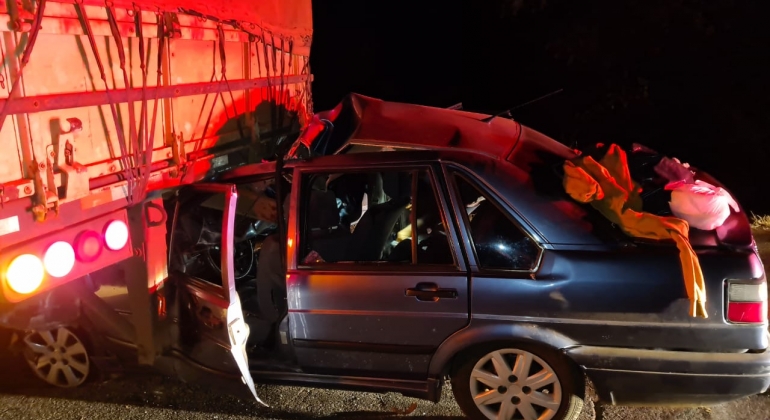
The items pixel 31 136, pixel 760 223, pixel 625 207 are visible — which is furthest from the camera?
pixel 760 223

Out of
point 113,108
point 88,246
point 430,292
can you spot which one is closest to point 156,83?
point 113,108

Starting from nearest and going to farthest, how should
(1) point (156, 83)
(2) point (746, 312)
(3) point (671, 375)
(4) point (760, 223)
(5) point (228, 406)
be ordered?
(2) point (746, 312), (3) point (671, 375), (1) point (156, 83), (5) point (228, 406), (4) point (760, 223)

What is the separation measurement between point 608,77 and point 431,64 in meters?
6.19

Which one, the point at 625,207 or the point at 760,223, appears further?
the point at 760,223

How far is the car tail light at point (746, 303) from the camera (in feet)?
9.60

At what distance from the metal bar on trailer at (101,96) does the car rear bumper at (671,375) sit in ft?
8.20

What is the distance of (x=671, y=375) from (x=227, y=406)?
2534 mm

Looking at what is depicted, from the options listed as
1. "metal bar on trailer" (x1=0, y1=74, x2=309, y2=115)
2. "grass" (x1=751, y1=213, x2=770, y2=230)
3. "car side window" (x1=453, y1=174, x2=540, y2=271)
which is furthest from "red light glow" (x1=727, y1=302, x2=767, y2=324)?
"grass" (x1=751, y1=213, x2=770, y2=230)

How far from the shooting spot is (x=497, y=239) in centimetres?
322

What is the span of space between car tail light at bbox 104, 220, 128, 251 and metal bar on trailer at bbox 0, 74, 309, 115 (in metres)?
0.59

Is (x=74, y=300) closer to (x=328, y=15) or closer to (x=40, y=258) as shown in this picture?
(x=40, y=258)

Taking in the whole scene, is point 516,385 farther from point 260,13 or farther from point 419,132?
point 260,13

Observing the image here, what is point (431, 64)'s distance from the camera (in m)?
16.1

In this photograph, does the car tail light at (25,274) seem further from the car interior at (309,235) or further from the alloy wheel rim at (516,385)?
the alloy wheel rim at (516,385)
